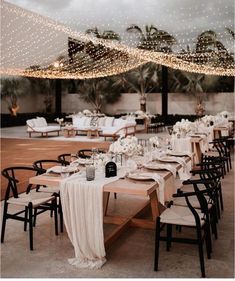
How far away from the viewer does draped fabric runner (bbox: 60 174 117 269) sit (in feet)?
10.9

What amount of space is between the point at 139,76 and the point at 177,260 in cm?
1629

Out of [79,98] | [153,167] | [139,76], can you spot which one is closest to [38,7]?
[153,167]

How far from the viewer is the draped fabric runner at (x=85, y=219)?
3324 mm

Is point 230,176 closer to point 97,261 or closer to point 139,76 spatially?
point 97,261

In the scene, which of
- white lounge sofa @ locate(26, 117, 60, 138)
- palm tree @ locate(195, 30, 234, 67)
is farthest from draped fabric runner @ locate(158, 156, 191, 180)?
palm tree @ locate(195, 30, 234, 67)

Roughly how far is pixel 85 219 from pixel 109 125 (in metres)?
10.5

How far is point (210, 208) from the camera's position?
11.9 ft

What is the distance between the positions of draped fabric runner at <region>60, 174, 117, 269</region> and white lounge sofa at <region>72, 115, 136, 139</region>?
9.28m

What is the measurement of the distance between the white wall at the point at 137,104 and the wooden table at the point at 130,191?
14561 mm

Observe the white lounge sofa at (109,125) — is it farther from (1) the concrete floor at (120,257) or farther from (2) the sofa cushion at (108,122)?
(1) the concrete floor at (120,257)

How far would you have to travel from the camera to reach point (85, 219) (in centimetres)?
338

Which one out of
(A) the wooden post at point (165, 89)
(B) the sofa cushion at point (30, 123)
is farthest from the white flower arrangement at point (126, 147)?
(A) the wooden post at point (165, 89)

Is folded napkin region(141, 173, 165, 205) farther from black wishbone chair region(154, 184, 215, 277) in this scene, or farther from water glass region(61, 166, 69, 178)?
water glass region(61, 166, 69, 178)

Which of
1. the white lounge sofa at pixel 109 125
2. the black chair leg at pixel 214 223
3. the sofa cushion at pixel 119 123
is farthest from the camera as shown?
the sofa cushion at pixel 119 123
